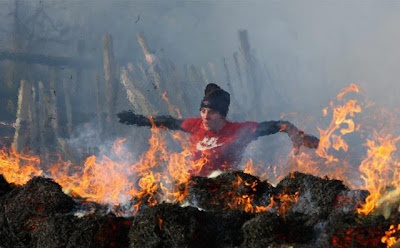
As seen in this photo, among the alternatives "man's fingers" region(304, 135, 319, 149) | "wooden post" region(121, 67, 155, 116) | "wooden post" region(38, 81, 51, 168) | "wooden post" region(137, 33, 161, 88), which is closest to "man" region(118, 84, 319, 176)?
"man's fingers" region(304, 135, 319, 149)

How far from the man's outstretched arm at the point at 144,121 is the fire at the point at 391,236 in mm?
4229

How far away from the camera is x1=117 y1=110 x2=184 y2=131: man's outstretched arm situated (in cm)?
673

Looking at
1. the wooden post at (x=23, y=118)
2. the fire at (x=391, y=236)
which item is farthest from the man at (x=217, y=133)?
the wooden post at (x=23, y=118)

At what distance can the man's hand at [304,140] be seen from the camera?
213 inches

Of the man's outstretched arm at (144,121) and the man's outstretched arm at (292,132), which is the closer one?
the man's outstretched arm at (292,132)

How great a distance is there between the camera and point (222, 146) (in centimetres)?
629

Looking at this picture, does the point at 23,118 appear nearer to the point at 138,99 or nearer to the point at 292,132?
the point at 138,99

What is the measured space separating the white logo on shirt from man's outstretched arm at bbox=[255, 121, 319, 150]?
68cm

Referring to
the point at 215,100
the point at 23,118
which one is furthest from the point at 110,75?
the point at 215,100

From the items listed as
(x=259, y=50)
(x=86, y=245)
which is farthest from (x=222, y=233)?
(x=259, y=50)

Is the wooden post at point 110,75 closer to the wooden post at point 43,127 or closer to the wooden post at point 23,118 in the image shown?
the wooden post at point 43,127

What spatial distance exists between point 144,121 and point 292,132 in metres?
2.48

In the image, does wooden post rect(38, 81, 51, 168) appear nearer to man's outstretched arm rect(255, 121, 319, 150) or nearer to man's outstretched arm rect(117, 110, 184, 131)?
man's outstretched arm rect(117, 110, 184, 131)

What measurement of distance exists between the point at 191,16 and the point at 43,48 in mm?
9946
